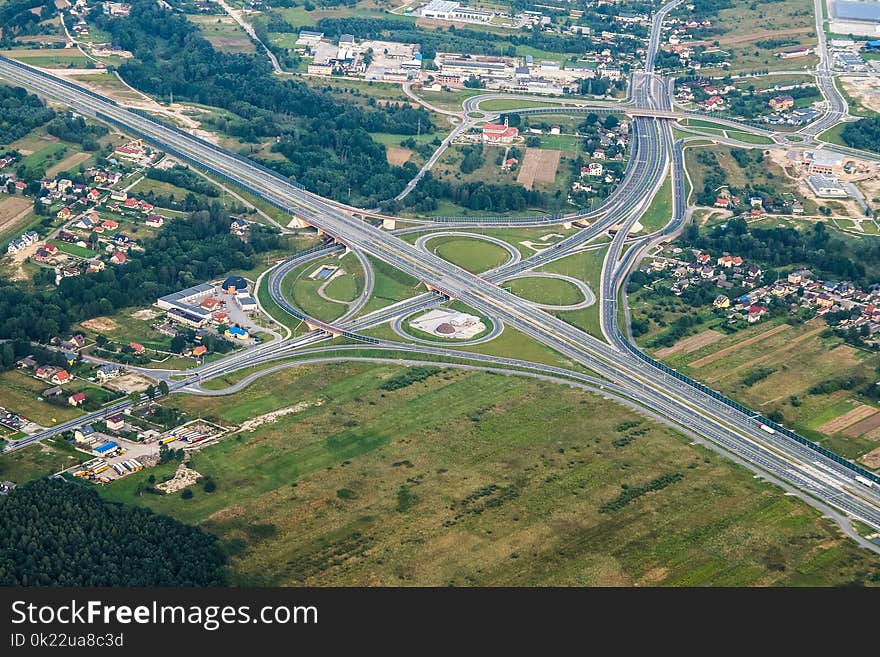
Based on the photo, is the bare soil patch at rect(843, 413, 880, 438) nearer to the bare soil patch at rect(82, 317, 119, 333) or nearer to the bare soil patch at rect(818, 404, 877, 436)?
the bare soil patch at rect(818, 404, 877, 436)

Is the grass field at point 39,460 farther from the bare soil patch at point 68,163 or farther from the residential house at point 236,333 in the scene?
the bare soil patch at point 68,163


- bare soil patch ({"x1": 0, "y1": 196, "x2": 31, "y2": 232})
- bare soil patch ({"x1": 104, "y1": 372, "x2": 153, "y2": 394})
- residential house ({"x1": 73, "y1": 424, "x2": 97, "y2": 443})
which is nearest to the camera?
residential house ({"x1": 73, "y1": 424, "x2": 97, "y2": 443})

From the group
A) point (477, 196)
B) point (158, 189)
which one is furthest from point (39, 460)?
point (477, 196)

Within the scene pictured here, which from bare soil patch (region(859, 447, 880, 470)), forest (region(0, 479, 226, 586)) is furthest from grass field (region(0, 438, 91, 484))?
bare soil patch (region(859, 447, 880, 470))

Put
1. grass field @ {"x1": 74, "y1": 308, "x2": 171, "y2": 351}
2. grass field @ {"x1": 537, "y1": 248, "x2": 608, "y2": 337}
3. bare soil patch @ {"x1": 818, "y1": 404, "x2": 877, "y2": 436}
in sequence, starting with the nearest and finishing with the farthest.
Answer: bare soil patch @ {"x1": 818, "y1": 404, "x2": 877, "y2": 436} → grass field @ {"x1": 74, "y1": 308, "x2": 171, "y2": 351} → grass field @ {"x1": 537, "y1": 248, "x2": 608, "y2": 337}

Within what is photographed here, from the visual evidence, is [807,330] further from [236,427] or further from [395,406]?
[236,427]

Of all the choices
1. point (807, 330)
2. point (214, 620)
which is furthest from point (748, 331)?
point (214, 620)
